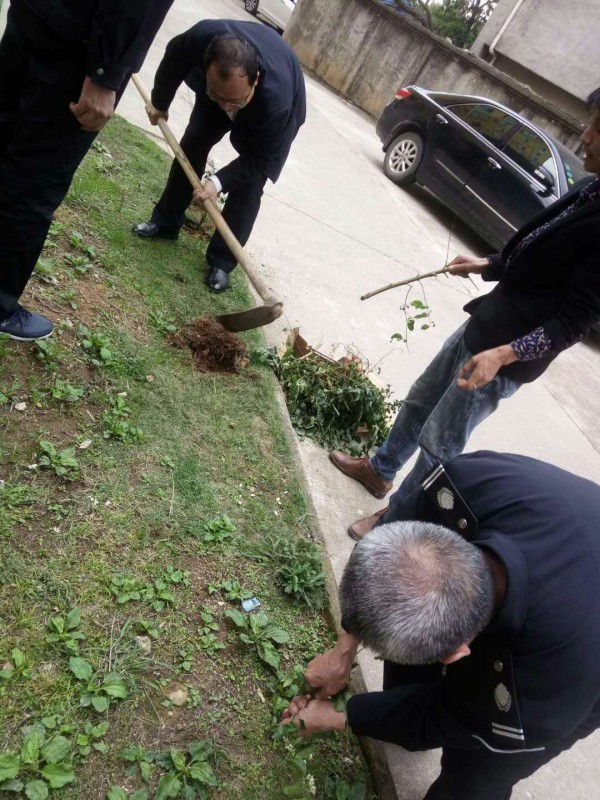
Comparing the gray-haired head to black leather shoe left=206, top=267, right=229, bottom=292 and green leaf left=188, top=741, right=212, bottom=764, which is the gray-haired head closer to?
black leather shoe left=206, top=267, right=229, bottom=292

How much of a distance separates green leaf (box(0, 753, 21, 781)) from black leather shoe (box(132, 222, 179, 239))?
288cm

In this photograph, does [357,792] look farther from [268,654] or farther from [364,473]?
[364,473]

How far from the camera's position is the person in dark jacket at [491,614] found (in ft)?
4.32

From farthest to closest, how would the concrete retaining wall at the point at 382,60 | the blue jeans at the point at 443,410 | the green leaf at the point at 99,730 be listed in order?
1. the concrete retaining wall at the point at 382,60
2. the blue jeans at the point at 443,410
3. the green leaf at the point at 99,730

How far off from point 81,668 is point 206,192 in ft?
7.80

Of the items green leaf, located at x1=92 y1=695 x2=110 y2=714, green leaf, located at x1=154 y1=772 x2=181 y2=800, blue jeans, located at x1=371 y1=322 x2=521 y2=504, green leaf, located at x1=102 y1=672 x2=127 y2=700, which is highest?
blue jeans, located at x1=371 y1=322 x2=521 y2=504

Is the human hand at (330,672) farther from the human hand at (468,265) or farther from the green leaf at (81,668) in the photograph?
the human hand at (468,265)

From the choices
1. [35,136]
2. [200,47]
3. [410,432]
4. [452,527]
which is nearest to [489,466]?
[452,527]

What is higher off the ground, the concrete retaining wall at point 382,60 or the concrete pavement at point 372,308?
the concrete retaining wall at point 382,60

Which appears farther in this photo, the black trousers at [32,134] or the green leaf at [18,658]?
the black trousers at [32,134]

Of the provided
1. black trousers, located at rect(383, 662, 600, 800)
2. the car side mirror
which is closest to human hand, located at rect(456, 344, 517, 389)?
black trousers, located at rect(383, 662, 600, 800)

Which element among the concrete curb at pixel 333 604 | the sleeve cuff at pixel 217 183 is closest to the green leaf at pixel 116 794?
the concrete curb at pixel 333 604

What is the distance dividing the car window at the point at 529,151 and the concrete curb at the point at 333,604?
17.0 ft

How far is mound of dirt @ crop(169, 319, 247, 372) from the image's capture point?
10.0ft
